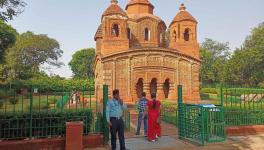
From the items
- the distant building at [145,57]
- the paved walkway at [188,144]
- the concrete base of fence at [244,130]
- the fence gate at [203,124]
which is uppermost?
the distant building at [145,57]

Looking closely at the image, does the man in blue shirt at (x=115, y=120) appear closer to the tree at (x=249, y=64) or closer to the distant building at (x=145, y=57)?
the distant building at (x=145, y=57)

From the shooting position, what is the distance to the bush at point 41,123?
8680mm

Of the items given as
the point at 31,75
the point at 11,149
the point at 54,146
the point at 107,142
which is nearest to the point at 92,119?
the point at 107,142

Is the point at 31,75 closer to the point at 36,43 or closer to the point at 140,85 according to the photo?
the point at 36,43

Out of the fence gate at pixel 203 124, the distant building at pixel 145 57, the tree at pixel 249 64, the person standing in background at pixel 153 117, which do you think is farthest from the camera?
the tree at pixel 249 64

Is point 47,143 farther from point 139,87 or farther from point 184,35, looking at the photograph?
point 184,35

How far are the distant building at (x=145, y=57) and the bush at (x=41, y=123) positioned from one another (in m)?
17.5

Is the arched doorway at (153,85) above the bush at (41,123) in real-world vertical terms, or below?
above

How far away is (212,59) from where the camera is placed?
72562mm

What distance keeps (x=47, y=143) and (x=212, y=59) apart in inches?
2697

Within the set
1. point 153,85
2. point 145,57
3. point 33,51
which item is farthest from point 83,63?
point 145,57

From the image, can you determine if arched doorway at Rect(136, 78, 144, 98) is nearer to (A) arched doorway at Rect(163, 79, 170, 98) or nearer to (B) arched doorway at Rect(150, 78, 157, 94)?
(B) arched doorway at Rect(150, 78, 157, 94)

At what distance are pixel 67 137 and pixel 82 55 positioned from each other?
74419 millimetres

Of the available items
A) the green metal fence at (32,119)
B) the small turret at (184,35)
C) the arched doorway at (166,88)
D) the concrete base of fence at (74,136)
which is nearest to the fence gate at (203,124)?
the green metal fence at (32,119)
